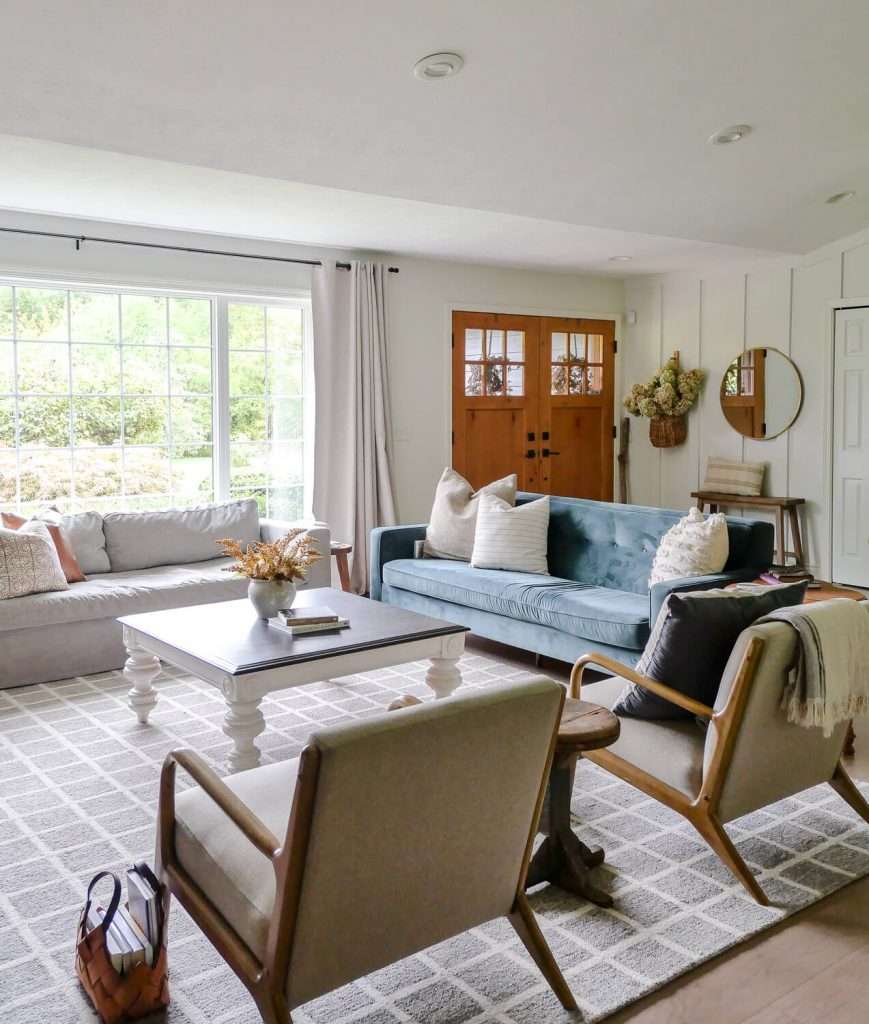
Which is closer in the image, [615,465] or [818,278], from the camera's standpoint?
[818,278]

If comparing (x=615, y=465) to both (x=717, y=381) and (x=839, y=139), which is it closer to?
(x=717, y=381)

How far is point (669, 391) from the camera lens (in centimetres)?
759

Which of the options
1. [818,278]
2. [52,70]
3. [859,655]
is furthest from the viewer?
[818,278]

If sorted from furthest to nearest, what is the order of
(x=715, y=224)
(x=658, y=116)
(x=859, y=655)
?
(x=715, y=224)
(x=658, y=116)
(x=859, y=655)

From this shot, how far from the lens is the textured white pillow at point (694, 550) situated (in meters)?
4.16

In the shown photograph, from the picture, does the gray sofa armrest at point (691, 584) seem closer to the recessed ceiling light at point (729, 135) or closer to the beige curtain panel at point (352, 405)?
the recessed ceiling light at point (729, 135)

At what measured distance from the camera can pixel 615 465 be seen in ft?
27.1

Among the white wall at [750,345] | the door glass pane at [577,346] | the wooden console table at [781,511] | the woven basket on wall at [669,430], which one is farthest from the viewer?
the door glass pane at [577,346]

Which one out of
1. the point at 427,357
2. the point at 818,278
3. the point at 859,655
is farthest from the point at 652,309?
the point at 859,655

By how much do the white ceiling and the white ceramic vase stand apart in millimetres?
1772

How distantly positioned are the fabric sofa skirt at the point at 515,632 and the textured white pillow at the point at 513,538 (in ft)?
1.07

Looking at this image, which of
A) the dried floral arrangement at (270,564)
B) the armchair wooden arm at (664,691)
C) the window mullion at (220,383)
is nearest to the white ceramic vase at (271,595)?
the dried floral arrangement at (270,564)

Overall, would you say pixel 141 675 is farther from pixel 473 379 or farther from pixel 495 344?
pixel 495 344

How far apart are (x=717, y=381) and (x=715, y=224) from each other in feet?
6.29
